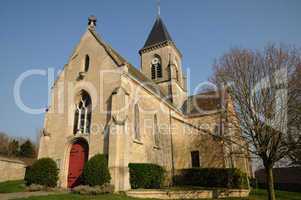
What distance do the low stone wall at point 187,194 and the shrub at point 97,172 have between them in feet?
5.18

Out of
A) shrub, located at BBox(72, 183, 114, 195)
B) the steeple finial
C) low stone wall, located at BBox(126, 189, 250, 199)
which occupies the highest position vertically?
the steeple finial

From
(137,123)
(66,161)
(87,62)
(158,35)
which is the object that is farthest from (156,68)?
(66,161)

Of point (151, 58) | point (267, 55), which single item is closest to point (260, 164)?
point (267, 55)

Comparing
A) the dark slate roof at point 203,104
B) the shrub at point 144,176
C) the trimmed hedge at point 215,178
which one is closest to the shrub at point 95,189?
the shrub at point 144,176

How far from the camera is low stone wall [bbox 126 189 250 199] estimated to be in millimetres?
12953

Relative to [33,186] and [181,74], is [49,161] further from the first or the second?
[181,74]

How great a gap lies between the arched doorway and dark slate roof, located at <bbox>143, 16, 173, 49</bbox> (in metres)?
20.5

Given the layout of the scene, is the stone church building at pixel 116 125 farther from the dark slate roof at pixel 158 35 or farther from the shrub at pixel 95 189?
the dark slate roof at pixel 158 35

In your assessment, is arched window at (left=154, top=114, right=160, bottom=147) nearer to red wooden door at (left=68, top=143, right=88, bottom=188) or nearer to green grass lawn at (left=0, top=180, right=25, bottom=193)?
red wooden door at (left=68, top=143, right=88, bottom=188)

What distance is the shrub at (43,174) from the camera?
48.6 ft

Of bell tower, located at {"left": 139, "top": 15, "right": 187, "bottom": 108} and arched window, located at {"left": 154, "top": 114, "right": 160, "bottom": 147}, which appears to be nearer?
arched window, located at {"left": 154, "top": 114, "right": 160, "bottom": 147}

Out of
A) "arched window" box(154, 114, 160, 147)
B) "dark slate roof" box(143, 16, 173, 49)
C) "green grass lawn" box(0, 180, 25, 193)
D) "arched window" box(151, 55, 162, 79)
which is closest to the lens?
"green grass lawn" box(0, 180, 25, 193)

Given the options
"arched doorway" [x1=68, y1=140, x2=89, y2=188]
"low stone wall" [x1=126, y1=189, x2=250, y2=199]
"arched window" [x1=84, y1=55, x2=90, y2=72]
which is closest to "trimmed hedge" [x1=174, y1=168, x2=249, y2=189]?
"low stone wall" [x1=126, y1=189, x2=250, y2=199]

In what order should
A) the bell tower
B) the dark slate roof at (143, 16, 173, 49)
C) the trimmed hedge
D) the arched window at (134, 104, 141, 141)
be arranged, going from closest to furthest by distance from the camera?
the trimmed hedge, the arched window at (134, 104, 141, 141), the bell tower, the dark slate roof at (143, 16, 173, 49)
